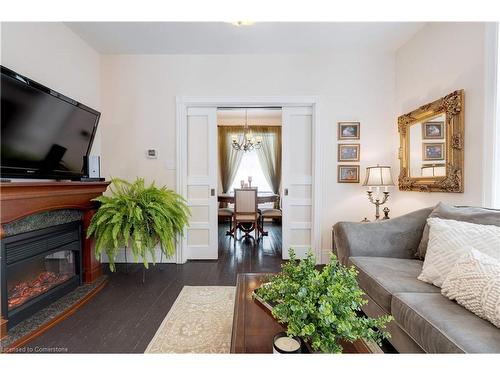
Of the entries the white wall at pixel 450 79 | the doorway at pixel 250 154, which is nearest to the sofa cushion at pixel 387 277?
the white wall at pixel 450 79

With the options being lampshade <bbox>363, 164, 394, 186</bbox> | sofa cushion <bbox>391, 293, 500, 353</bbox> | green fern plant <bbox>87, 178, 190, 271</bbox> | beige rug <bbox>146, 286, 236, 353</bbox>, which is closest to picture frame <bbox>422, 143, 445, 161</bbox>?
lampshade <bbox>363, 164, 394, 186</bbox>

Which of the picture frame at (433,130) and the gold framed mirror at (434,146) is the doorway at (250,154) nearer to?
the gold framed mirror at (434,146)

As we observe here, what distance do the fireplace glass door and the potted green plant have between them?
204 cm

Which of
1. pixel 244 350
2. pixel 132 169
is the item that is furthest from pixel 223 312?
A: pixel 132 169

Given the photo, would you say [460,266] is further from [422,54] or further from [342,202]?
Answer: [422,54]

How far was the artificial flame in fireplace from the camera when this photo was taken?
1849mm

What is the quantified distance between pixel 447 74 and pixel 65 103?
11.2ft

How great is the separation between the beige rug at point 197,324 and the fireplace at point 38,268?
1.04 meters

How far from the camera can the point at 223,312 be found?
6.49 ft

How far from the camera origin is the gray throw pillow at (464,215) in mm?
1506

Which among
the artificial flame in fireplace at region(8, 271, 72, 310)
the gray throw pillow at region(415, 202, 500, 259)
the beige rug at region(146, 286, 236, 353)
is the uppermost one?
the gray throw pillow at region(415, 202, 500, 259)

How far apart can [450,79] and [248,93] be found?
2.08 metres

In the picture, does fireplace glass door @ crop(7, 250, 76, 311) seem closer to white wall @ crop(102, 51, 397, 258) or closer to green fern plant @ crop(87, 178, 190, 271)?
green fern plant @ crop(87, 178, 190, 271)
